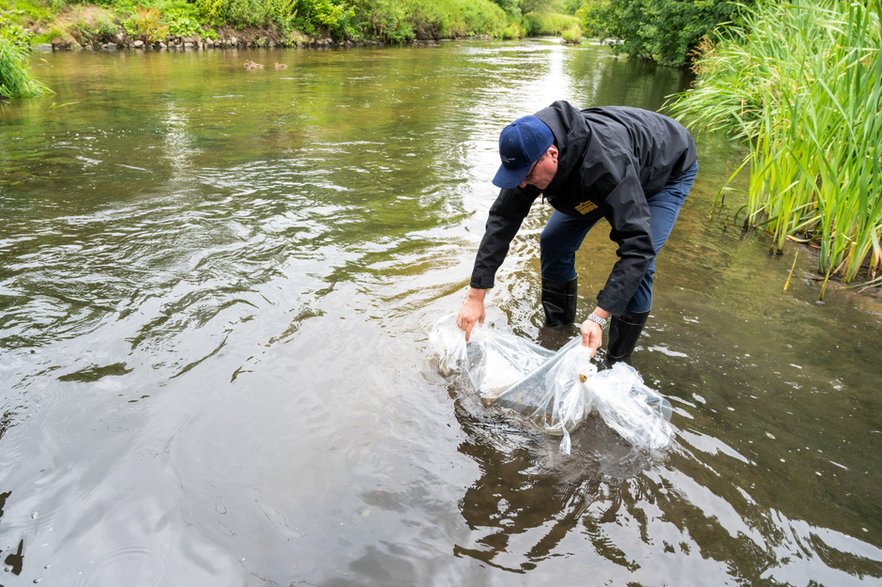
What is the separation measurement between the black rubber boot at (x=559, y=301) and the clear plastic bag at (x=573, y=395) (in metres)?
0.68

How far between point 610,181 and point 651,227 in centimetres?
65

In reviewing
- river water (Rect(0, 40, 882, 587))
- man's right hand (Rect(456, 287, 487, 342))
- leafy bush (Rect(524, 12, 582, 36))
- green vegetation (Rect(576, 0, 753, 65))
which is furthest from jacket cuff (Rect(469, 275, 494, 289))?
leafy bush (Rect(524, 12, 582, 36))

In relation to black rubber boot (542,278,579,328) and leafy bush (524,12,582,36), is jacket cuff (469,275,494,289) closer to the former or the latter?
black rubber boot (542,278,579,328)

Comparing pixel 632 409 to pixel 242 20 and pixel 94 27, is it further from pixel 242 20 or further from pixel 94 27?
pixel 242 20

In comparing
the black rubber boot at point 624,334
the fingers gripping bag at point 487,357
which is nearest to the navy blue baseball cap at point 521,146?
the fingers gripping bag at point 487,357

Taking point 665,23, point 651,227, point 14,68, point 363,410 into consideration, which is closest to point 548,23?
point 665,23

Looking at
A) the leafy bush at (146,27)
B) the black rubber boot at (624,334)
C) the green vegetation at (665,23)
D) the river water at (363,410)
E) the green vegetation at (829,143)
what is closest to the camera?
the river water at (363,410)

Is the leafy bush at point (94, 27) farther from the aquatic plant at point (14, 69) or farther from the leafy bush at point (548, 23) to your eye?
the leafy bush at point (548, 23)

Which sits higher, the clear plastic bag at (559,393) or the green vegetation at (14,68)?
the green vegetation at (14,68)

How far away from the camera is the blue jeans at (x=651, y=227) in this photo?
→ 2916 mm

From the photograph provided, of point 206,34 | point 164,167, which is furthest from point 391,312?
point 206,34

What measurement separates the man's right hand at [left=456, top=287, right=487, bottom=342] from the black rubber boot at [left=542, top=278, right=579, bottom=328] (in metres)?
0.71

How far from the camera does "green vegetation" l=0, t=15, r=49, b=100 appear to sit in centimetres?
964

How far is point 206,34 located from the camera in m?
22.6
